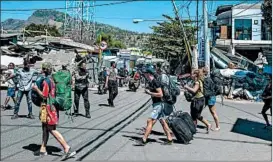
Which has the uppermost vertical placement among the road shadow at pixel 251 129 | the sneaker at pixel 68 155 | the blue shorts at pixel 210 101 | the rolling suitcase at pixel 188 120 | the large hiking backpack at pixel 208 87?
the large hiking backpack at pixel 208 87

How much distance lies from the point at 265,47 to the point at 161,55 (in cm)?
1937

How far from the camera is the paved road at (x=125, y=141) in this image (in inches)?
293

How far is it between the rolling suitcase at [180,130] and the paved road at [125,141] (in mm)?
171

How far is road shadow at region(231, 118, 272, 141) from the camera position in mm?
10052

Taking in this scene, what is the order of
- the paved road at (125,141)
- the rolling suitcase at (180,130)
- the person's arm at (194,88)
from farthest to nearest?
the person's arm at (194,88) < the rolling suitcase at (180,130) < the paved road at (125,141)

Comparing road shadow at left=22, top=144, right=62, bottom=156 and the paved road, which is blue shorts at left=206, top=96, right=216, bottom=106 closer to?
the paved road

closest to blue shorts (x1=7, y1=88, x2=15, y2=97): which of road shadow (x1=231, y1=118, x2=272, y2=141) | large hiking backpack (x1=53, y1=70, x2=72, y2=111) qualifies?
large hiking backpack (x1=53, y1=70, x2=72, y2=111)

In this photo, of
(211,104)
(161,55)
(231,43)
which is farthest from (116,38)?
(211,104)

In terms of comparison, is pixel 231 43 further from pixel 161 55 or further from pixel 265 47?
pixel 161 55

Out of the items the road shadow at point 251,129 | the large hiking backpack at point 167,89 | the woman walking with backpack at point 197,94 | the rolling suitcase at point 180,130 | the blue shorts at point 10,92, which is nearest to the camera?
the large hiking backpack at point 167,89

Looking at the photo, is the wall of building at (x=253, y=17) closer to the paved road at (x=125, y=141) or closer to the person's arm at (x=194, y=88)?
the paved road at (x=125, y=141)

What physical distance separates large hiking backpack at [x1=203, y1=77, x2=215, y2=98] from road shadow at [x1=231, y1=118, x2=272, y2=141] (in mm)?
1168

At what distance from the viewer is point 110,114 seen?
44.5 feet

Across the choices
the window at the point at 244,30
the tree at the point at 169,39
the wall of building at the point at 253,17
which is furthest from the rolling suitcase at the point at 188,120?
the tree at the point at 169,39
